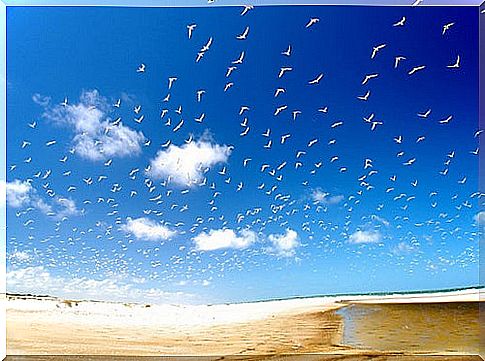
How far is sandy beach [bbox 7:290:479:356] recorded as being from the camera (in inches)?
183

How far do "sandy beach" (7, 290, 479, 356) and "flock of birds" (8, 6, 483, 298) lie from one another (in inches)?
9.5

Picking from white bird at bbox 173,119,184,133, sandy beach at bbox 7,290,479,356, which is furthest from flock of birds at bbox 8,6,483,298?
sandy beach at bbox 7,290,479,356

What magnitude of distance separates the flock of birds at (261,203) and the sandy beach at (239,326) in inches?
9.5

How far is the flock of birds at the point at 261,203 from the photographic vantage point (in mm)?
4707

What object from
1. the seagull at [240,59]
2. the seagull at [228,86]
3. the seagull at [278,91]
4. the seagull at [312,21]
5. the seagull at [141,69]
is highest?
the seagull at [312,21]

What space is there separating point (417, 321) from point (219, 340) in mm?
1279

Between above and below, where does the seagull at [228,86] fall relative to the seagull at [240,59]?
below

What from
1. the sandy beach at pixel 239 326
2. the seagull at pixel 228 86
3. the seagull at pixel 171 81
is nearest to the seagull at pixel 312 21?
the seagull at pixel 228 86

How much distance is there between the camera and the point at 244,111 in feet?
15.5

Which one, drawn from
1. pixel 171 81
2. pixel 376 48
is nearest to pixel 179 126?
pixel 171 81

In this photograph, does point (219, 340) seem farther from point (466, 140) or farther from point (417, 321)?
point (466, 140)

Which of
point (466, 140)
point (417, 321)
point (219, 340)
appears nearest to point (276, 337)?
point (219, 340)

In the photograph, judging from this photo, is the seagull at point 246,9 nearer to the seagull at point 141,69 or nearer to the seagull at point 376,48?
the seagull at point 141,69

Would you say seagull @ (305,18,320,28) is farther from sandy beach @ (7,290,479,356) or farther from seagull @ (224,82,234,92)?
sandy beach @ (7,290,479,356)
